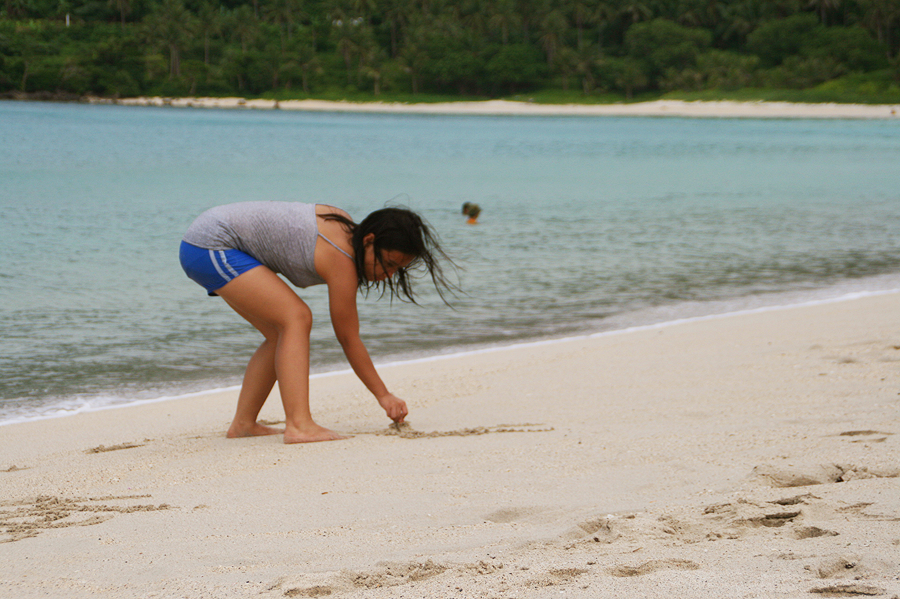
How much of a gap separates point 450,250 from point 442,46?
92530mm

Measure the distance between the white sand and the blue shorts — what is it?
221ft

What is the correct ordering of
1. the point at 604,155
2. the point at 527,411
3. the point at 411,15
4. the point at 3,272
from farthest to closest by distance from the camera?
1. the point at 411,15
2. the point at 604,155
3. the point at 3,272
4. the point at 527,411

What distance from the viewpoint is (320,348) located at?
Answer: 20.5ft

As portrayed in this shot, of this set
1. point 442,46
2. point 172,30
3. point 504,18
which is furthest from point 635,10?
point 172,30

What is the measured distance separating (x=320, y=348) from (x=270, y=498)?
3.49 meters

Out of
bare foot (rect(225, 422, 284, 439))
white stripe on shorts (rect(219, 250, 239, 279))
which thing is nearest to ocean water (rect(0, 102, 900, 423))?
bare foot (rect(225, 422, 284, 439))

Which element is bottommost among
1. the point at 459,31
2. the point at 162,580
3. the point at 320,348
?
the point at 320,348

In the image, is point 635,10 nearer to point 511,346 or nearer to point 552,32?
point 552,32

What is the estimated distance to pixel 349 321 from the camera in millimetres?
3408

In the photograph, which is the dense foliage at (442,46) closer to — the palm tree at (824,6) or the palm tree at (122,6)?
the palm tree at (824,6)

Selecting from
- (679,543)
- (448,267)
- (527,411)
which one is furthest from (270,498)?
(448,267)

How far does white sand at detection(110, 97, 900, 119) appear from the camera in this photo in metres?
66.7

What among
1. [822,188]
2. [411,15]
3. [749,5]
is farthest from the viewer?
[411,15]

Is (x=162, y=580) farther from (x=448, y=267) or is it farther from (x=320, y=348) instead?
(x=448, y=267)
